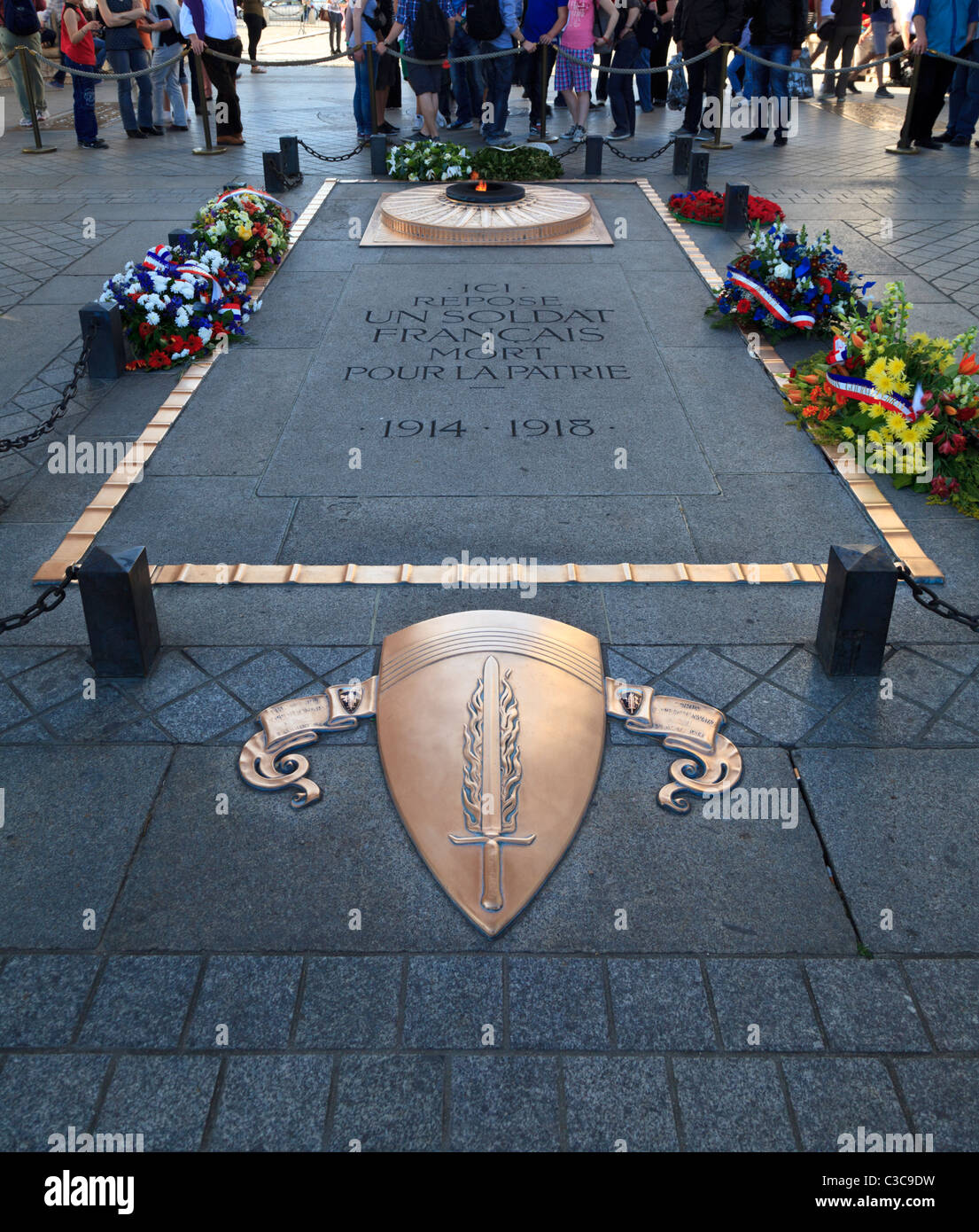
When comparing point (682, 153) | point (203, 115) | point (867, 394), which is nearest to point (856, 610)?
point (867, 394)

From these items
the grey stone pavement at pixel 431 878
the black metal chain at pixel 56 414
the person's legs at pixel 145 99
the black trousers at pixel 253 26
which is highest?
the black trousers at pixel 253 26

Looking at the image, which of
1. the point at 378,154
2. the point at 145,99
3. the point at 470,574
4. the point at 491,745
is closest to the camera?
the point at 491,745

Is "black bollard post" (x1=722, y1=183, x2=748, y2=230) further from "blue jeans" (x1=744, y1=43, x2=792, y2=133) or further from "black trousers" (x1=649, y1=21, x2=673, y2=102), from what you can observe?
"black trousers" (x1=649, y1=21, x2=673, y2=102)

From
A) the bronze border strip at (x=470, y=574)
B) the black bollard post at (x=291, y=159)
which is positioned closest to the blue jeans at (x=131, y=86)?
the black bollard post at (x=291, y=159)

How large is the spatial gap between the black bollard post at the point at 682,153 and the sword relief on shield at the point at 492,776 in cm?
921

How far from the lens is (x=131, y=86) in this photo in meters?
13.0

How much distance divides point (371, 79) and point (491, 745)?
1109 centimetres

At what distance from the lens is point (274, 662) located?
148 inches

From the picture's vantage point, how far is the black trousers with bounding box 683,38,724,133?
11867 millimetres

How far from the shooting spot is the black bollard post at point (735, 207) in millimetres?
8898

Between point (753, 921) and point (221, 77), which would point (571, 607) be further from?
point (221, 77)

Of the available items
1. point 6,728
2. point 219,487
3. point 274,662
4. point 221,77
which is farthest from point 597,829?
point 221,77

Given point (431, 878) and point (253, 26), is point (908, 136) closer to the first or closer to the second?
point (253, 26)

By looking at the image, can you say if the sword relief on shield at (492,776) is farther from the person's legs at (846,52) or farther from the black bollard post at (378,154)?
the person's legs at (846,52)
